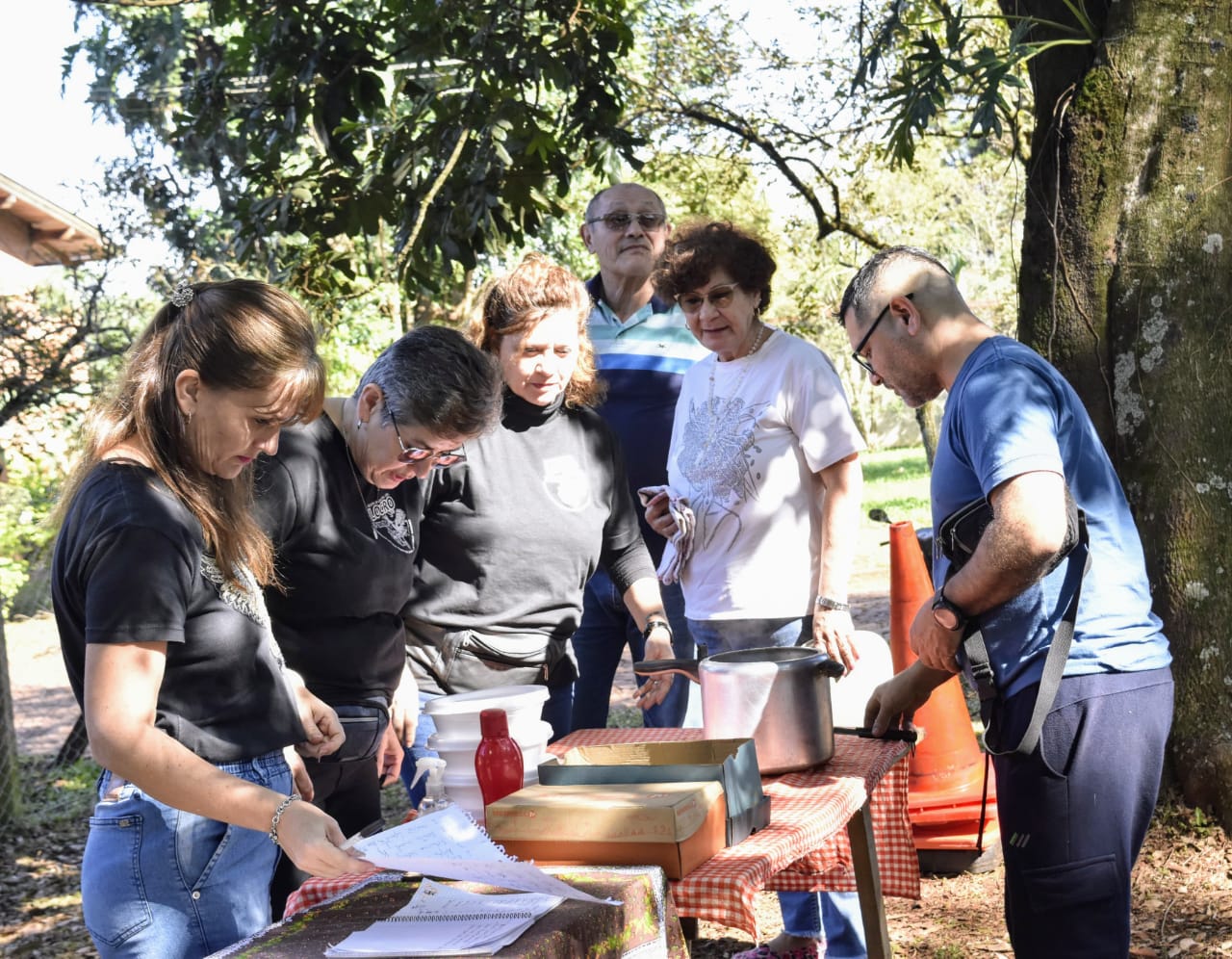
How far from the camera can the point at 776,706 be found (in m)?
2.38

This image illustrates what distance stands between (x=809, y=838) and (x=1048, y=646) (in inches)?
20.7

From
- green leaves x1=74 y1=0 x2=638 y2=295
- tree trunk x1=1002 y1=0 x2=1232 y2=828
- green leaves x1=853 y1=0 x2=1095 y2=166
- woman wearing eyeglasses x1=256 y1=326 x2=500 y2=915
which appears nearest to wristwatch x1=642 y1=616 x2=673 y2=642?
woman wearing eyeglasses x1=256 y1=326 x2=500 y2=915

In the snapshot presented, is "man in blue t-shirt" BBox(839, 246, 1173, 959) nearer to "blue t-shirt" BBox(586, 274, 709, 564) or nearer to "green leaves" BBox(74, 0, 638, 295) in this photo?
"blue t-shirt" BBox(586, 274, 709, 564)

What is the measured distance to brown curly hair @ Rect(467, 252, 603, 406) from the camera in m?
3.01

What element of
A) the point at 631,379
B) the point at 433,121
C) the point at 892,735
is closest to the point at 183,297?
the point at 892,735

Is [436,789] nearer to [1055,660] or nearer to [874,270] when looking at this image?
[1055,660]

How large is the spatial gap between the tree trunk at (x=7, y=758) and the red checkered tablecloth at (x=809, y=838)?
12.6ft

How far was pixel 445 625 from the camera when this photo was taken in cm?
290

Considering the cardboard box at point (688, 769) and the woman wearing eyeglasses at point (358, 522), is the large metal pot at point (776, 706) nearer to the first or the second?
the cardboard box at point (688, 769)

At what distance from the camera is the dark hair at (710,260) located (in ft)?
11.3

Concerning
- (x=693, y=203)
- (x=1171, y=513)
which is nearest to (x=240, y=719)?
(x=1171, y=513)

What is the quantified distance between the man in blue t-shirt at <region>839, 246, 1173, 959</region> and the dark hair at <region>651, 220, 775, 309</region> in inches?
48.4

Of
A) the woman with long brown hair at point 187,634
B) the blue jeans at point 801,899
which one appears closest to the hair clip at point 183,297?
the woman with long brown hair at point 187,634

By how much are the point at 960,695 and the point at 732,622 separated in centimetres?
143
